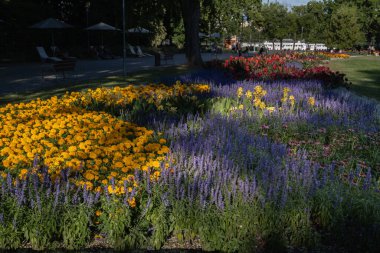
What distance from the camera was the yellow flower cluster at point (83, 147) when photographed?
425 centimetres

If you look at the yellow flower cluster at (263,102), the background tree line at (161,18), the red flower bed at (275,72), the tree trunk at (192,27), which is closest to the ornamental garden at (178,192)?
the yellow flower cluster at (263,102)

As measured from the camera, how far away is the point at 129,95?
26.6ft

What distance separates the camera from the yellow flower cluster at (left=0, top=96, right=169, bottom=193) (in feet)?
13.9

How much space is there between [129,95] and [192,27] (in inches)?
565

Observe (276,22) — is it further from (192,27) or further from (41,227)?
(41,227)

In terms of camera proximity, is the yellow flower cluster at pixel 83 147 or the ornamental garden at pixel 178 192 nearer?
the ornamental garden at pixel 178 192

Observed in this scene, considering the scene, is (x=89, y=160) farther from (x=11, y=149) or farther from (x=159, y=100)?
(x=159, y=100)

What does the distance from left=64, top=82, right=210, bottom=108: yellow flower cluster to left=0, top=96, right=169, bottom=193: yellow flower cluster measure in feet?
4.59

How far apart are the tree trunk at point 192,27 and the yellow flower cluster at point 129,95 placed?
13.0 meters

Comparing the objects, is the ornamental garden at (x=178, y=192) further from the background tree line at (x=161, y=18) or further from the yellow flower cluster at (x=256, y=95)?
the background tree line at (x=161, y=18)

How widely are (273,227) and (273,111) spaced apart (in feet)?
13.2

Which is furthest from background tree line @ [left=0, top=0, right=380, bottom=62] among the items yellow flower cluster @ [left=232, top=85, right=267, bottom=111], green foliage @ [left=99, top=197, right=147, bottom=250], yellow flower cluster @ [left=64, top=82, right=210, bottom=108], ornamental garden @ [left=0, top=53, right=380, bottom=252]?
green foliage @ [left=99, top=197, right=147, bottom=250]

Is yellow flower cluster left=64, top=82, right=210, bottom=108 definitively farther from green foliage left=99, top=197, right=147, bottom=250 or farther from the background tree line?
the background tree line

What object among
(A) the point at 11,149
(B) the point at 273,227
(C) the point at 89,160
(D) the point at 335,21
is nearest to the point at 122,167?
(C) the point at 89,160
